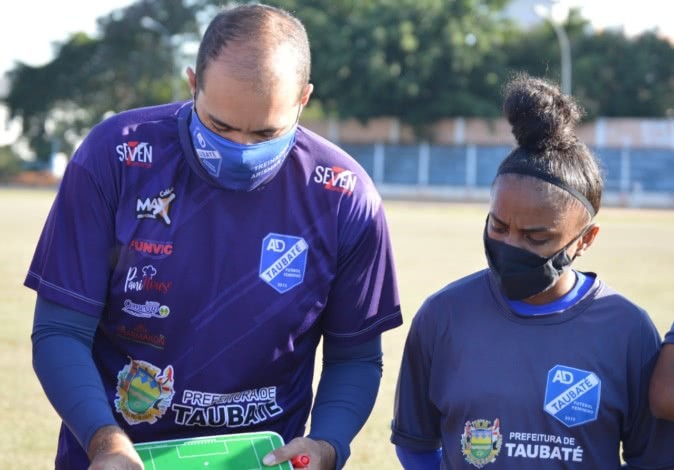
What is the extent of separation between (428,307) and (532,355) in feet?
1.15

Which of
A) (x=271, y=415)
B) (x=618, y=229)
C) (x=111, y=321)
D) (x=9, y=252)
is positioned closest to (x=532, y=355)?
(x=271, y=415)

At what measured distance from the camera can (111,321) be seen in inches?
122

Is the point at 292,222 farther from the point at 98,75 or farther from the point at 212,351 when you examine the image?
the point at 98,75

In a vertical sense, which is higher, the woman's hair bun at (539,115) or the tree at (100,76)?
the woman's hair bun at (539,115)

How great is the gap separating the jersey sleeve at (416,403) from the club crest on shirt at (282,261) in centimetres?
42

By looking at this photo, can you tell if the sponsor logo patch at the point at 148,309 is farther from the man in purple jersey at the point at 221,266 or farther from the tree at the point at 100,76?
the tree at the point at 100,76

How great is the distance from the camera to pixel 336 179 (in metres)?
3.18

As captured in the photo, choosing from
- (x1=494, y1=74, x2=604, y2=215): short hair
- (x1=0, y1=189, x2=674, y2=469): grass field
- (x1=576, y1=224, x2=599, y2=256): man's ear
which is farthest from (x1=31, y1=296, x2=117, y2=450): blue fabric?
(x1=0, y1=189, x2=674, y2=469): grass field

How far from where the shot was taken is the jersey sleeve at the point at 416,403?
10.7 ft

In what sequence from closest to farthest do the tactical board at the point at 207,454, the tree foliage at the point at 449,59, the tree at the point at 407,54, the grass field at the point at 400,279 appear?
1. the tactical board at the point at 207,454
2. the grass field at the point at 400,279
3. the tree foliage at the point at 449,59
4. the tree at the point at 407,54

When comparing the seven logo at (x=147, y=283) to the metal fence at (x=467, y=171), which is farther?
the metal fence at (x=467, y=171)

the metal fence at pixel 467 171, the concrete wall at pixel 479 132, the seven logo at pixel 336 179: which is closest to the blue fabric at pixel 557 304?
the seven logo at pixel 336 179

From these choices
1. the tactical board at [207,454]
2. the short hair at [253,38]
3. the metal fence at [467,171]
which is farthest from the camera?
the metal fence at [467,171]

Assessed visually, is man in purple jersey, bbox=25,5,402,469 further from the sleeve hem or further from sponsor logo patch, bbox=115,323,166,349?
the sleeve hem
